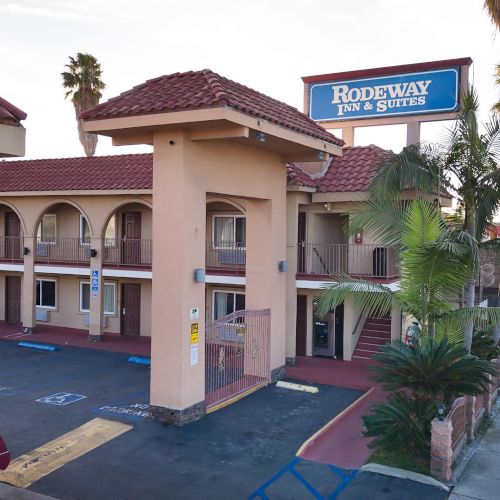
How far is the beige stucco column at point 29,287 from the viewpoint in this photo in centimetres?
2370

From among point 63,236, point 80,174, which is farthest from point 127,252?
point 80,174

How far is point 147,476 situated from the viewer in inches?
388

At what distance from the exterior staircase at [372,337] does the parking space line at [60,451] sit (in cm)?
963

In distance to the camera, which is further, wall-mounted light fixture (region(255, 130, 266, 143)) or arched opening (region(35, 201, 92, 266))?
arched opening (region(35, 201, 92, 266))

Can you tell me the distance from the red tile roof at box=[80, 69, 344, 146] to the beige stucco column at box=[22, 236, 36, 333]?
40.7 ft

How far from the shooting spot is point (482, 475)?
10039 millimetres

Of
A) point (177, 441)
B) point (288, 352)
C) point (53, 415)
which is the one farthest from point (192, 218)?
point (288, 352)

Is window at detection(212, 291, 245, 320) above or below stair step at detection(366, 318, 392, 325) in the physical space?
above

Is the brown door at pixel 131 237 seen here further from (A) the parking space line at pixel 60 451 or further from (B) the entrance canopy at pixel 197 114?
(A) the parking space line at pixel 60 451

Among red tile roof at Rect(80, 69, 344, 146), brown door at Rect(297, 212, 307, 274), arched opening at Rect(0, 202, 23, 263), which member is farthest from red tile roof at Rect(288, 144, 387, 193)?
arched opening at Rect(0, 202, 23, 263)

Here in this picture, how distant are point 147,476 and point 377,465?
156 inches

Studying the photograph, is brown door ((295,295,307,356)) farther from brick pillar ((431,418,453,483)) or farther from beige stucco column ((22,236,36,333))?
beige stucco column ((22,236,36,333))

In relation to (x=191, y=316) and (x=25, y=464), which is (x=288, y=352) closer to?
(x=191, y=316)

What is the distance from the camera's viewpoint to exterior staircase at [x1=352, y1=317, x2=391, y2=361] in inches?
770
